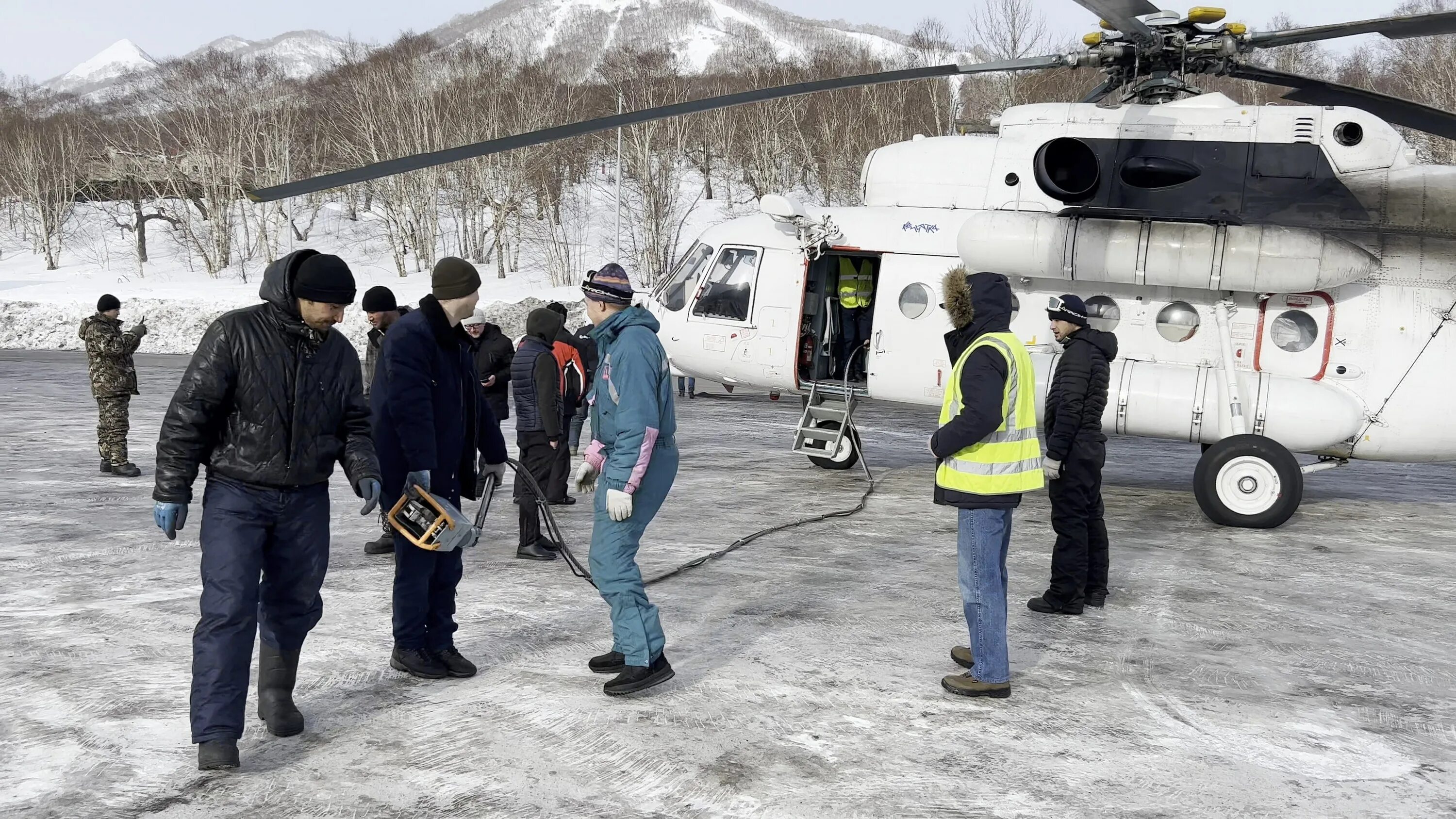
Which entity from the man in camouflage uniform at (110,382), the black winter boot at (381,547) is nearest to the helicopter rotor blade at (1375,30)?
the black winter boot at (381,547)

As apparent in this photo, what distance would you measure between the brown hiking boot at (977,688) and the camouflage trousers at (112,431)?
27.0ft

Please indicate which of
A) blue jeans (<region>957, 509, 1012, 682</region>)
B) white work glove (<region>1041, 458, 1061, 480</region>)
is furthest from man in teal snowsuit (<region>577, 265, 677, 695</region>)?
white work glove (<region>1041, 458, 1061, 480</region>)

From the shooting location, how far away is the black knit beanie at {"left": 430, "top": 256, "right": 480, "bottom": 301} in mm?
4777

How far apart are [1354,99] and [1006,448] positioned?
5.95m

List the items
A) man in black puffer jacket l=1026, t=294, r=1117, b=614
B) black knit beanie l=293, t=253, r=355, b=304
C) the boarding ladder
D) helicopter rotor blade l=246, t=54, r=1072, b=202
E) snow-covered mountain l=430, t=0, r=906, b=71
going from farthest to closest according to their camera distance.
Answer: snow-covered mountain l=430, t=0, r=906, b=71
the boarding ladder
man in black puffer jacket l=1026, t=294, r=1117, b=614
helicopter rotor blade l=246, t=54, r=1072, b=202
black knit beanie l=293, t=253, r=355, b=304

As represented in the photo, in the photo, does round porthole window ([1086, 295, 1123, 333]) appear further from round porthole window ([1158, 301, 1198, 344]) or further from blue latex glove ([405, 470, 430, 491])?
blue latex glove ([405, 470, 430, 491])

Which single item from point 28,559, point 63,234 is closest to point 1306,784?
point 28,559

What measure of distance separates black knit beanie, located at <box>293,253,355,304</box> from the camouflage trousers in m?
7.04

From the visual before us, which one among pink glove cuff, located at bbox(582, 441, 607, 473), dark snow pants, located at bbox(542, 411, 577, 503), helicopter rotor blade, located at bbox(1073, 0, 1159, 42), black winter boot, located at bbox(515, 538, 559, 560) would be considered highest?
helicopter rotor blade, located at bbox(1073, 0, 1159, 42)

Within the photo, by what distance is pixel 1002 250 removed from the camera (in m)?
9.15

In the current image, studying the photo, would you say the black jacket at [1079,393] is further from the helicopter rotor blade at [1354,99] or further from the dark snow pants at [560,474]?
the dark snow pants at [560,474]

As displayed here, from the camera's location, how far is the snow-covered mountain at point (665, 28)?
139875 millimetres

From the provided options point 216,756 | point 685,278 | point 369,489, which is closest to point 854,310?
point 685,278

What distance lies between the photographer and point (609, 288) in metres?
4.75
